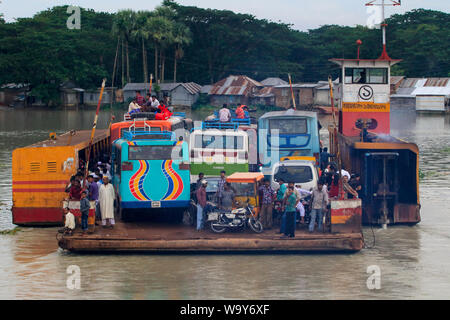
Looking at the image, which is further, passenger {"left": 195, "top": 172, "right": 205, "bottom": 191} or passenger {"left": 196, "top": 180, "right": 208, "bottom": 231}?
passenger {"left": 195, "top": 172, "right": 205, "bottom": 191}

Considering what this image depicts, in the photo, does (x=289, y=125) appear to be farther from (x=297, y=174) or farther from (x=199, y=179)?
(x=199, y=179)

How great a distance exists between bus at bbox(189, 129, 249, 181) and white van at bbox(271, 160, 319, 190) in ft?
3.16

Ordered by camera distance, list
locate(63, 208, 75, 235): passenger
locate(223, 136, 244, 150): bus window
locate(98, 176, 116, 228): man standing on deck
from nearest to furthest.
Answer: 1. locate(63, 208, 75, 235): passenger
2. locate(98, 176, 116, 228): man standing on deck
3. locate(223, 136, 244, 150): bus window

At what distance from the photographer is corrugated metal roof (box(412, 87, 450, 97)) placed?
241 feet

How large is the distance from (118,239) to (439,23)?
298 ft

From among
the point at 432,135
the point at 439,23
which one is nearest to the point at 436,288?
the point at 432,135

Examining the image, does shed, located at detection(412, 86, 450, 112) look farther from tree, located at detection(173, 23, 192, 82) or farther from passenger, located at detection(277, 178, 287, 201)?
passenger, located at detection(277, 178, 287, 201)

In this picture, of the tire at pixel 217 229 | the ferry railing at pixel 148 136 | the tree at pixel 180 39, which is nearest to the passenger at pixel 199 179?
the tire at pixel 217 229

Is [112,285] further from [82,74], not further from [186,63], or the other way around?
[186,63]

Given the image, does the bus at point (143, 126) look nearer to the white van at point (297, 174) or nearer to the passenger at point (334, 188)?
the white van at point (297, 174)

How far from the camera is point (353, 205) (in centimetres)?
1596

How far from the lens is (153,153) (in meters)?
16.8

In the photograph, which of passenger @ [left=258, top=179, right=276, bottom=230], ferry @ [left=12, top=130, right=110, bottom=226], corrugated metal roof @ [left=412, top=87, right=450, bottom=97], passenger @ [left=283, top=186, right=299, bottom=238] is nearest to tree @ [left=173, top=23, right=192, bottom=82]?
corrugated metal roof @ [left=412, top=87, right=450, bottom=97]
